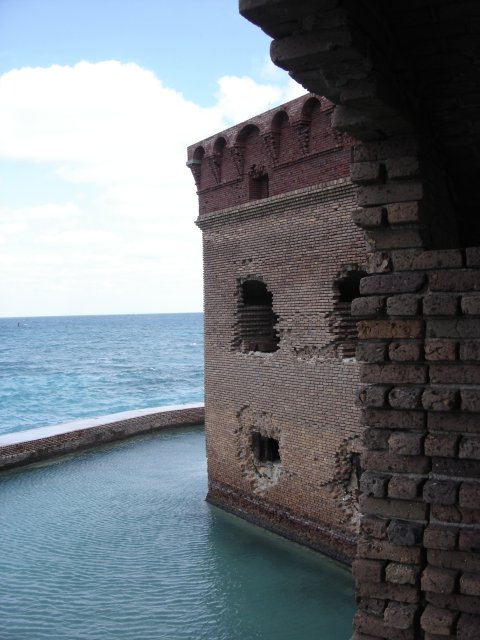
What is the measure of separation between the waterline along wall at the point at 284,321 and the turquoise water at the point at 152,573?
2.75 feet

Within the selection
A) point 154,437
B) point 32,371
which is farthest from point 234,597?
point 32,371

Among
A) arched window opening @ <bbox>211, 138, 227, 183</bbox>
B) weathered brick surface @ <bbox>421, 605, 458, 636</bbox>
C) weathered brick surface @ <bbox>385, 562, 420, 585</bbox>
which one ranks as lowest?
weathered brick surface @ <bbox>421, 605, 458, 636</bbox>

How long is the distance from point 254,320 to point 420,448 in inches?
391

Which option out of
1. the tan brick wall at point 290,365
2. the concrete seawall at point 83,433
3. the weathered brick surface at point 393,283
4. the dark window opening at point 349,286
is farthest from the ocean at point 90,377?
the weathered brick surface at point 393,283

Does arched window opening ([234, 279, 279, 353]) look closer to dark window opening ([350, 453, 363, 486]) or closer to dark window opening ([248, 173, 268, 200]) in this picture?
dark window opening ([248, 173, 268, 200])

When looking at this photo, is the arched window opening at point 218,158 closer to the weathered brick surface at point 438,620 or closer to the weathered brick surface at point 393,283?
the weathered brick surface at point 393,283

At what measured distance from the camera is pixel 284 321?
1192cm

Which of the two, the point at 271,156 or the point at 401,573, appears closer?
the point at 401,573

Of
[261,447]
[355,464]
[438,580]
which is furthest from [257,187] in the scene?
[438,580]

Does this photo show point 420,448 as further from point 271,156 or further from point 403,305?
point 271,156

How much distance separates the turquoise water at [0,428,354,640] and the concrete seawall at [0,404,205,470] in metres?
2.77

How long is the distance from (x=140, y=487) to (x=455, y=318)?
45.3ft

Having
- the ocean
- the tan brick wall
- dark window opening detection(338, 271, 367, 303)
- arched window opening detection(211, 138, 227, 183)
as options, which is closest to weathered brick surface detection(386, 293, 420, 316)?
the tan brick wall

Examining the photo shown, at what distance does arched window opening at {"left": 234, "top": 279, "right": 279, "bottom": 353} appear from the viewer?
13.3 m
